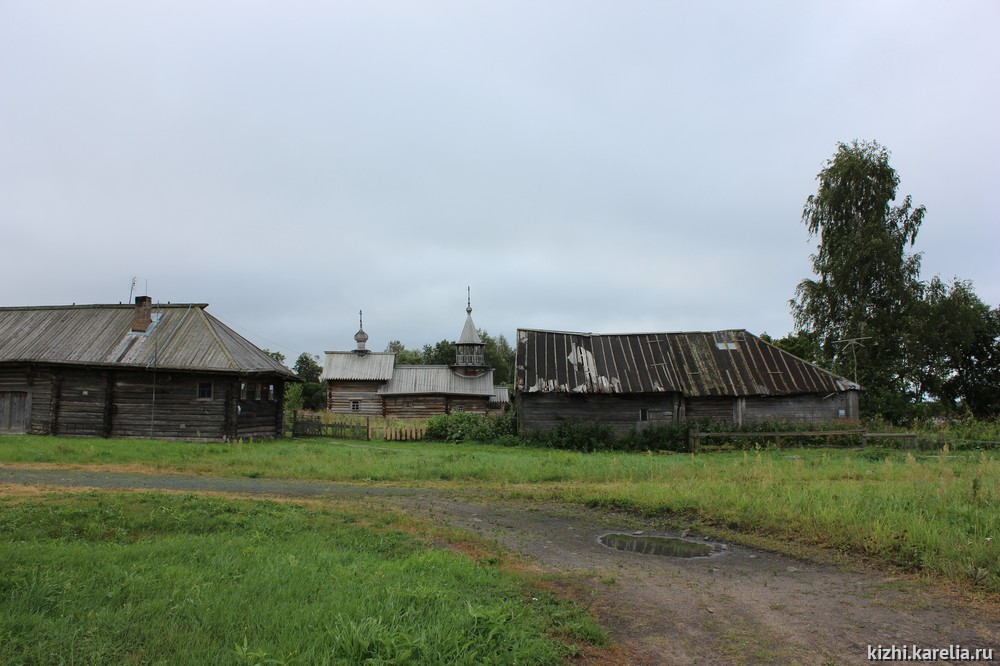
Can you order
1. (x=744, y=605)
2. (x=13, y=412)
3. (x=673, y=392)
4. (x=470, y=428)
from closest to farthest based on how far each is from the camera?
(x=744, y=605) → (x=13, y=412) → (x=673, y=392) → (x=470, y=428)

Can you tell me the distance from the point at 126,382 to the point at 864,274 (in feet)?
135

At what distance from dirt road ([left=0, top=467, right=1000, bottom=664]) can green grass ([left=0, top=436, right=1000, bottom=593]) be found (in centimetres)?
100

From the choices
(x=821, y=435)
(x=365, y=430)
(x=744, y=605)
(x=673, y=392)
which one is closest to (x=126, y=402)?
(x=365, y=430)

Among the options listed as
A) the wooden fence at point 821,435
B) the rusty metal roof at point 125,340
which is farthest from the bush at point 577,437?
the rusty metal roof at point 125,340

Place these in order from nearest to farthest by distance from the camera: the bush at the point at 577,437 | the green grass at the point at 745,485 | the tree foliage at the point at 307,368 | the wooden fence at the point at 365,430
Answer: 1. the green grass at the point at 745,485
2. the bush at the point at 577,437
3. the wooden fence at the point at 365,430
4. the tree foliage at the point at 307,368

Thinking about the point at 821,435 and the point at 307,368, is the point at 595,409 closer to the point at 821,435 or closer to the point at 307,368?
the point at 821,435

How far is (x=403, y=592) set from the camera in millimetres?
5523

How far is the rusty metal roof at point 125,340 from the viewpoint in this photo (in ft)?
86.6

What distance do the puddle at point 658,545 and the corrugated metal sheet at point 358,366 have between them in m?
40.9

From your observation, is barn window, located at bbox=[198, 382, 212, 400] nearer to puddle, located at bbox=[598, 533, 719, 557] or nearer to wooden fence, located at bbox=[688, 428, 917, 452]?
wooden fence, located at bbox=[688, 428, 917, 452]

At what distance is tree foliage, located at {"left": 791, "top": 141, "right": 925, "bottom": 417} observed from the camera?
37.2 m

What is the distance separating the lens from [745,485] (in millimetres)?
12750

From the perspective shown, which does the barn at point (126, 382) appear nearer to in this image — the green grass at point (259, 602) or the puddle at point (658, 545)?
the green grass at point (259, 602)

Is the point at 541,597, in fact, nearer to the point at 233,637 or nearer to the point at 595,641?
the point at 595,641
